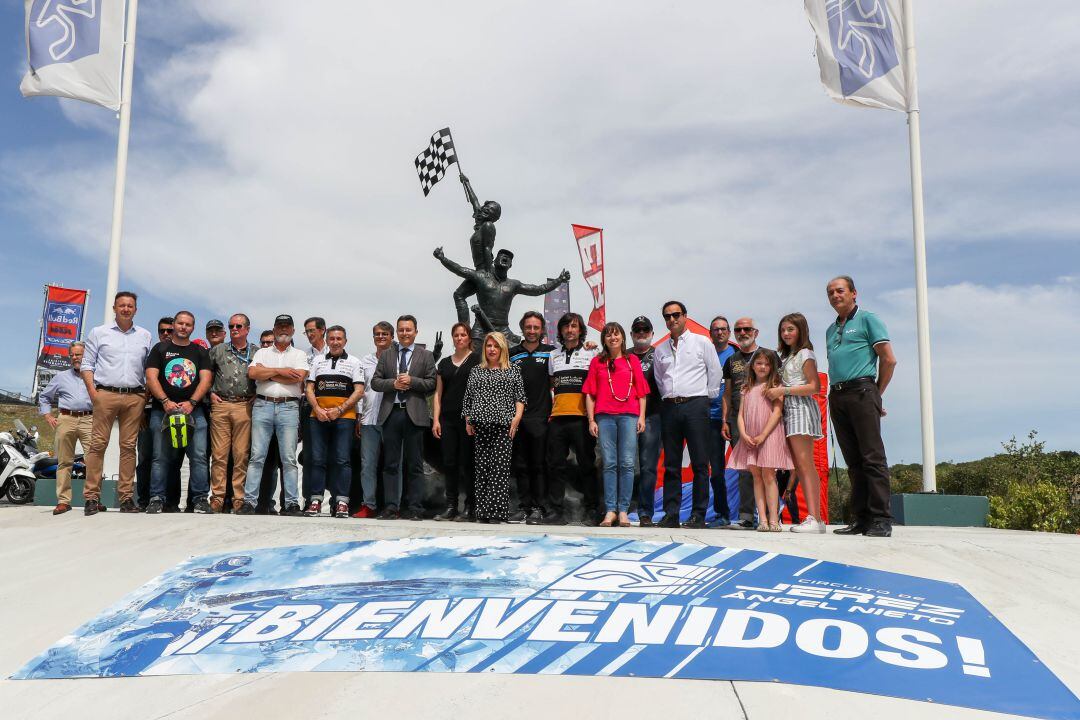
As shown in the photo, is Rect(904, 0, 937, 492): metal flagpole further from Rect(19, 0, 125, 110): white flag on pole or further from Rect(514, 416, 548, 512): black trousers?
Rect(19, 0, 125, 110): white flag on pole

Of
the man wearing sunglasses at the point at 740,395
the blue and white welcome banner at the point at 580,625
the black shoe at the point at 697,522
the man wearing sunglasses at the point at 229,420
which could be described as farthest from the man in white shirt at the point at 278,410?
the man wearing sunglasses at the point at 740,395

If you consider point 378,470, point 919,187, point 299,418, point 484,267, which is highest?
point 919,187

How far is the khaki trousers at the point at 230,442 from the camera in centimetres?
700

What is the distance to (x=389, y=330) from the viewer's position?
730 centimetres

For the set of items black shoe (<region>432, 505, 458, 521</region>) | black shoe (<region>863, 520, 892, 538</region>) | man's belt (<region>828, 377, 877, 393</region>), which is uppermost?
man's belt (<region>828, 377, 877, 393</region>)

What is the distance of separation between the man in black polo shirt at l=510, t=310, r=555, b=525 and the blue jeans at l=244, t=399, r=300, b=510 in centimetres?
216

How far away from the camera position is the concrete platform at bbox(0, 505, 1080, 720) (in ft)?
8.89

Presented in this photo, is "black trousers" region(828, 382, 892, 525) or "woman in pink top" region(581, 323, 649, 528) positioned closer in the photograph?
"black trousers" region(828, 382, 892, 525)

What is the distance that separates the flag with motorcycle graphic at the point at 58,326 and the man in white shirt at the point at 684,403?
19612 mm

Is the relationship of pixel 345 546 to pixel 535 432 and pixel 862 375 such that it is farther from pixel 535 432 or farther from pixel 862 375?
pixel 862 375

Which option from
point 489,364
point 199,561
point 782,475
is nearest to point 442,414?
point 489,364

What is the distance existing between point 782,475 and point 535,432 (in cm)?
262

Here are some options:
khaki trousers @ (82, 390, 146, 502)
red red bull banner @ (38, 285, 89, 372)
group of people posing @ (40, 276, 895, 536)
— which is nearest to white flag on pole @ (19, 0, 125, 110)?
group of people posing @ (40, 276, 895, 536)

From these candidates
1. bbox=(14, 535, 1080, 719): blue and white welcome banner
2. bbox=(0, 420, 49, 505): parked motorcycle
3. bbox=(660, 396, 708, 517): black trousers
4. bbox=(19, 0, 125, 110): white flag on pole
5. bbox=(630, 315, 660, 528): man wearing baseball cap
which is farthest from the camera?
bbox=(0, 420, 49, 505): parked motorcycle
